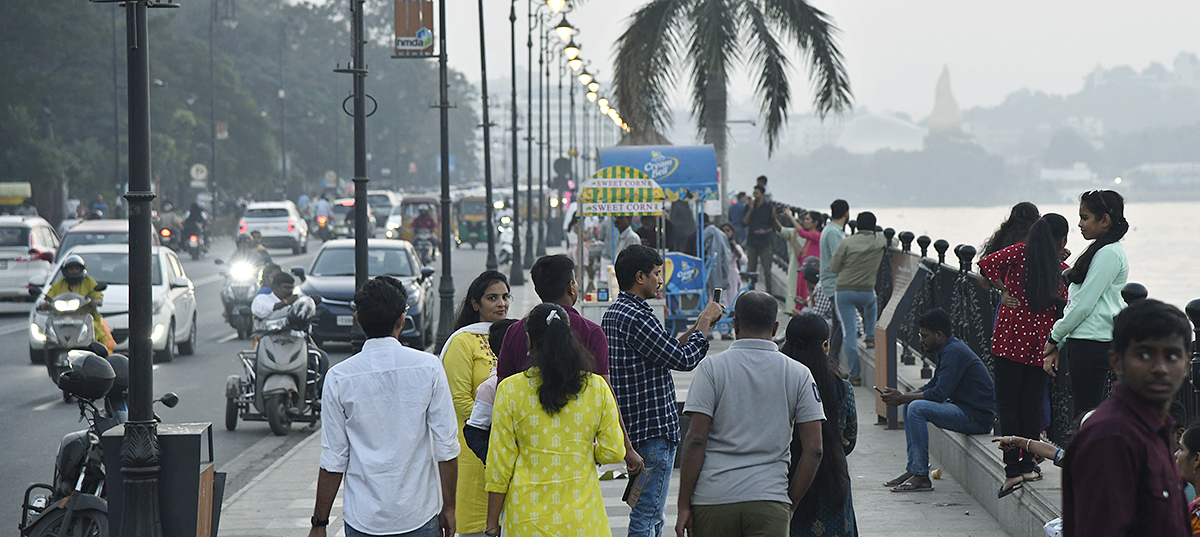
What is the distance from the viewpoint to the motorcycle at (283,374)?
39.2ft

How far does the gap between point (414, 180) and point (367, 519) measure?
126 meters

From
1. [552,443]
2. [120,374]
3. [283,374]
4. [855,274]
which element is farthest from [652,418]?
[855,274]

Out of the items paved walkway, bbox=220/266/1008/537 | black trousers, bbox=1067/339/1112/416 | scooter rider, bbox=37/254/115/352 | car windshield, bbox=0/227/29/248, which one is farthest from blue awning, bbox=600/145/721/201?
black trousers, bbox=1067/339/1112/416

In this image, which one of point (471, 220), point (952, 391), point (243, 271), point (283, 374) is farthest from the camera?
point (471, 220)

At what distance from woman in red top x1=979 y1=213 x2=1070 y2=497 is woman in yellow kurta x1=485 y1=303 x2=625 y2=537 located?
317cm

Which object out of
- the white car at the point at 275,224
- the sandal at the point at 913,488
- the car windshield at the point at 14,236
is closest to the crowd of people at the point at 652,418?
the sandal at the point at 913,488

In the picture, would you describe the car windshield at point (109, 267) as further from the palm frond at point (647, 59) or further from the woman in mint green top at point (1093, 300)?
the woman in mint green top at point (1093, 300)

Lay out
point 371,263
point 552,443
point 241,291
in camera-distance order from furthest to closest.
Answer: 1. point 371,263
2. point 241,291
3. point 552,443

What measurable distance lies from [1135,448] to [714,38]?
71.0 ft

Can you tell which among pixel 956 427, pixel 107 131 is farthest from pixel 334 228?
→ pixel 956 427

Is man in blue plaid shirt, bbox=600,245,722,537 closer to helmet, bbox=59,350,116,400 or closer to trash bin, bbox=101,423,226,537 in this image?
trash bin, bbox=101,423,226,537

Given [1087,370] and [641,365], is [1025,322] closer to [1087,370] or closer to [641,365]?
[1087,370]

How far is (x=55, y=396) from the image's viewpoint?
572 inches

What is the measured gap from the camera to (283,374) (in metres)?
12.1
